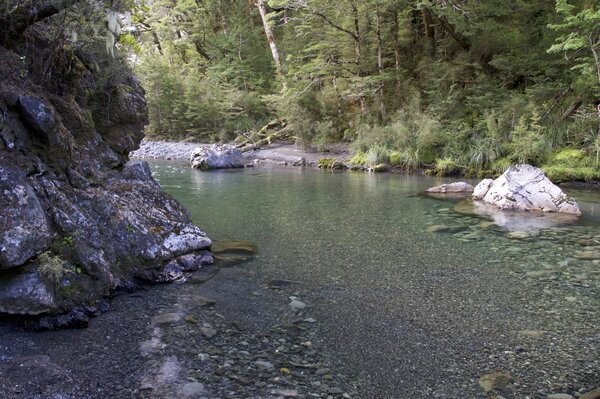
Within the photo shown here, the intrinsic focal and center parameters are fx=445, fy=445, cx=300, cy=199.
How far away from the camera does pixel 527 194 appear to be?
10.9 m

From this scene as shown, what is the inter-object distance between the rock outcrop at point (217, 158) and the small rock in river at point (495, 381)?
768 inches

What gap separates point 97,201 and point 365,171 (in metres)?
14.9

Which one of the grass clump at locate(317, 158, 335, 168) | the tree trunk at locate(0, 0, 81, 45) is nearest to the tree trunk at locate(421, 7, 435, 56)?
the grass clump at locate(317, 158, 335, 168)

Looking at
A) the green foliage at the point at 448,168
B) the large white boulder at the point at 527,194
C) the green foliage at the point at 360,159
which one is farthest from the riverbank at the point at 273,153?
the large white boulder at the point at 527,194

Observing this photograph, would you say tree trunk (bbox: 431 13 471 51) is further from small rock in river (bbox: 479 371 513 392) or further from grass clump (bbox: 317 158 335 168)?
small rock in river (bbox: 479 371 513 392)

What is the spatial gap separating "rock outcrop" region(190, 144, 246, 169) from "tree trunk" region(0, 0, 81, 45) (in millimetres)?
16329

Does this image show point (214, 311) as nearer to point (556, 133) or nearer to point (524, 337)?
point (524, 337)

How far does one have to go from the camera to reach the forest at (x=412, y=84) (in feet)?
50.4

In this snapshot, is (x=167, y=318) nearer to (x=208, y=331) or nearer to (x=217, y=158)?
(x=208, y=331)

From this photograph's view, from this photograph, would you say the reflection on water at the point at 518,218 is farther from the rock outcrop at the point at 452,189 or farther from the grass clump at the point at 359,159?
the grass clump at the point at 359,159

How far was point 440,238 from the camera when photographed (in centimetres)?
807

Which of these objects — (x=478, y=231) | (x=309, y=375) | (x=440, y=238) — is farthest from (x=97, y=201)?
(x=478, y=231)

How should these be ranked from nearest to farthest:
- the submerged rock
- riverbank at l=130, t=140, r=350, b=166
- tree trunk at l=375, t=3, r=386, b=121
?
the submerged rock
tree trunk at l=375, t=3, r=386, b=121
riverbank at l=130, t=140, r=350, b=166

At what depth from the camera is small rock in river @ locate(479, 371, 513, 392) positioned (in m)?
3.39
